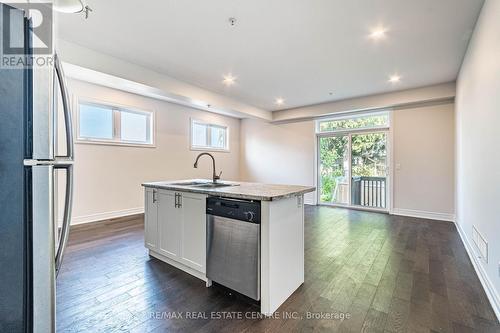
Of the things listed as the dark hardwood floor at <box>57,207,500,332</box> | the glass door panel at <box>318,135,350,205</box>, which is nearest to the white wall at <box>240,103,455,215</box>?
the glass door panel at <box>318,135,350,205</box>

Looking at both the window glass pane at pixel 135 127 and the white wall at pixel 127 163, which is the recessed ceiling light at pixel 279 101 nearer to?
the white wall at pixel 127 163

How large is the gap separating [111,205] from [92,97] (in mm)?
2133

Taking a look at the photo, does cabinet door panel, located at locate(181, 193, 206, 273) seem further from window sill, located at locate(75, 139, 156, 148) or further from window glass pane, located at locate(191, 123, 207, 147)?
window glass pane, located at locate(191, 123, 207, 147)

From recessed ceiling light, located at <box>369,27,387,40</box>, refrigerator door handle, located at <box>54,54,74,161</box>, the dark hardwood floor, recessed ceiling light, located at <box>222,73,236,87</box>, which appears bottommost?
the dark hardwood floor

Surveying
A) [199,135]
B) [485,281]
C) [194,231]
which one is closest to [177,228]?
[194,231]

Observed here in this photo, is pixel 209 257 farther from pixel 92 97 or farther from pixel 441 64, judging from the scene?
pixel 441 64

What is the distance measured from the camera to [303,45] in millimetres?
2965

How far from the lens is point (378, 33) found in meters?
2.66

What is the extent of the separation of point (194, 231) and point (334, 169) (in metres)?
4.75

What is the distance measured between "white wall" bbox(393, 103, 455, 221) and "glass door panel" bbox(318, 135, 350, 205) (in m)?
1.09

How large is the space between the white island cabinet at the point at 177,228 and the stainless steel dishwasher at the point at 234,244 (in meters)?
0.15

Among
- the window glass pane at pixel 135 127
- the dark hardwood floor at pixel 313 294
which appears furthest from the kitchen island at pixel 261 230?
the window glass pane at pixel 135 127

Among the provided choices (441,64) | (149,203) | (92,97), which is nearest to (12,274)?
(149,203)

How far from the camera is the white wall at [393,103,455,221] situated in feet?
14.7
